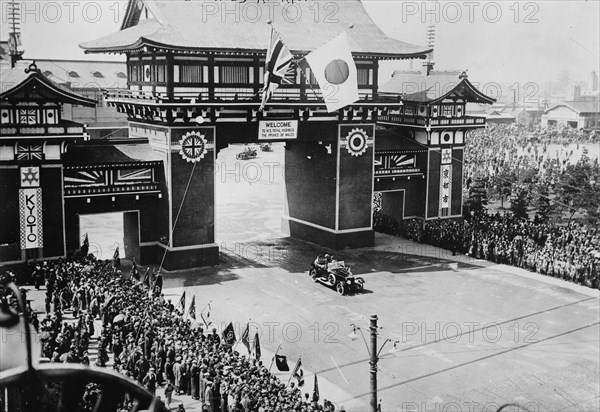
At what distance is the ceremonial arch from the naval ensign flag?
53 cm

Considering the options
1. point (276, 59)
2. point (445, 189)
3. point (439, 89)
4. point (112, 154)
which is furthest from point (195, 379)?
point (439, 89)

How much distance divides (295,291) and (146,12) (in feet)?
56.3

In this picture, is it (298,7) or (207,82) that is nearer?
(207,82)

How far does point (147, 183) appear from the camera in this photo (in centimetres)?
3266

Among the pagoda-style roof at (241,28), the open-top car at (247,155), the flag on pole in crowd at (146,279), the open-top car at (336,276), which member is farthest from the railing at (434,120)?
the open-top car at (247,155)

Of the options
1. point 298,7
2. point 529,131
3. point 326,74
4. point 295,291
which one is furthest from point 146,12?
point 529,131

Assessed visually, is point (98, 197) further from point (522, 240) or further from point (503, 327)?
point (522, 240)

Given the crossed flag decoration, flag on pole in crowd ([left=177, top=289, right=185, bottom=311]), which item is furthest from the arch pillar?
flag on pole in crowd ([left=177, top=289, right=185, bottom=311])

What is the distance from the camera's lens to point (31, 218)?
95.8ft

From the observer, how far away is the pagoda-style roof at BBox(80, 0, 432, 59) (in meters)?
32.6

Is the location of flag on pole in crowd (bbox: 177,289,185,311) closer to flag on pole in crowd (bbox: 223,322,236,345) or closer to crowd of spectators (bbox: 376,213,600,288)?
flag on pole in crowd (bbox: 223,322,236,345)

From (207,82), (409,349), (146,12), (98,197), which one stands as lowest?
(409,349)

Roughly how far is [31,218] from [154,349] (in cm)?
1236

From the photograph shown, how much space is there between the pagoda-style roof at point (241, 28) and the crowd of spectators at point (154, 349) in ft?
40.3
